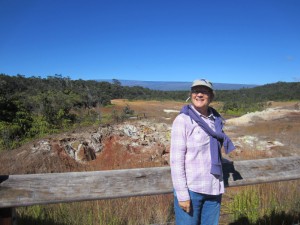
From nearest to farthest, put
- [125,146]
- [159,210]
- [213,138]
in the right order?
[213,138], [159,210], [125,146]

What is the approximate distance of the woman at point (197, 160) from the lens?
2303 millimetres

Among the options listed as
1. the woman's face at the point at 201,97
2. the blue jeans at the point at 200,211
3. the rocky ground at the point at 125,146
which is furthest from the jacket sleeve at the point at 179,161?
the rocky ground at the point at 125,146

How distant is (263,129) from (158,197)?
51.4 ft

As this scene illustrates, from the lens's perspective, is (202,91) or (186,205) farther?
(202,91)

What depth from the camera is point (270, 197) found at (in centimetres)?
402

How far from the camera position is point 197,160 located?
235 centimetres

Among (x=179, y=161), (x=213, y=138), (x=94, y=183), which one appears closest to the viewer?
(x=179, y=161)

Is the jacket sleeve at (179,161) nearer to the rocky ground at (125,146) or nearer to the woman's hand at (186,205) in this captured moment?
the woman's hand at (186,205)

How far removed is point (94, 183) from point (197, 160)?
83 centimetres

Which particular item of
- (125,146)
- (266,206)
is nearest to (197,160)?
(266,206)

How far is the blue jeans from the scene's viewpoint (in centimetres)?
242

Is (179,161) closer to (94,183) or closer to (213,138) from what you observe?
(213,138)

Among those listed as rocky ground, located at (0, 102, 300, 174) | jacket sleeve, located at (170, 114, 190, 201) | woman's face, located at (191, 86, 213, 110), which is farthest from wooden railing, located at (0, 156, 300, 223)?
rocky ground, located at (0, 102, 300, 174)

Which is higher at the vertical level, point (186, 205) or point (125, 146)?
point (186, 205)
